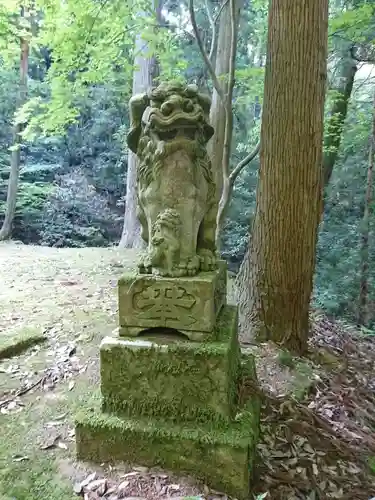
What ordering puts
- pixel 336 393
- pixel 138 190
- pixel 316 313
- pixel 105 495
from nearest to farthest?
pixel 105 495
pixel 138 190
pixel 336 393
pixel 316 313

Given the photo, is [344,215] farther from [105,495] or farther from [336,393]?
[105,495]

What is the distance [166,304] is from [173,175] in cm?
67

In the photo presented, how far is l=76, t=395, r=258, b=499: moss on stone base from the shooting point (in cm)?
207

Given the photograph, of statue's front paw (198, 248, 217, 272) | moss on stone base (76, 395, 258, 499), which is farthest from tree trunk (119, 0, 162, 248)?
moss on stone base (76, 395, 258, 499)

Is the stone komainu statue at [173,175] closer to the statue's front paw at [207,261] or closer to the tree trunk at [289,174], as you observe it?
the statue's front paw at [207,261]

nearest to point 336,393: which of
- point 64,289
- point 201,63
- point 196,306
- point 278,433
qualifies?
point 278,433

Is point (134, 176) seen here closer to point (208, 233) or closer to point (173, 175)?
point (208, 233)

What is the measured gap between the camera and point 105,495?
6.49 feet

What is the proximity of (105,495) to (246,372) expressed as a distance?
107 centimetres

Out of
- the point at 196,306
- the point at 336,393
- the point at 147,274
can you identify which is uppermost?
the point at 147,274

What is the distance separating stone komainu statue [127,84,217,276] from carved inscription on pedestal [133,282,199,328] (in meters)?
0.09

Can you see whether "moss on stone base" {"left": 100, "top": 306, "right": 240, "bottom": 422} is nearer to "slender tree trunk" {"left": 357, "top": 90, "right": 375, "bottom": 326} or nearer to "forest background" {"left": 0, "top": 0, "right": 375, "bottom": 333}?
"forest background" {"left": 0, "top": 0, "right": 375, "bottom": 333}

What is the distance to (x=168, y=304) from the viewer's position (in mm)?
2180

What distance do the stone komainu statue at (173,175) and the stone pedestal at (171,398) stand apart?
0.13 m
